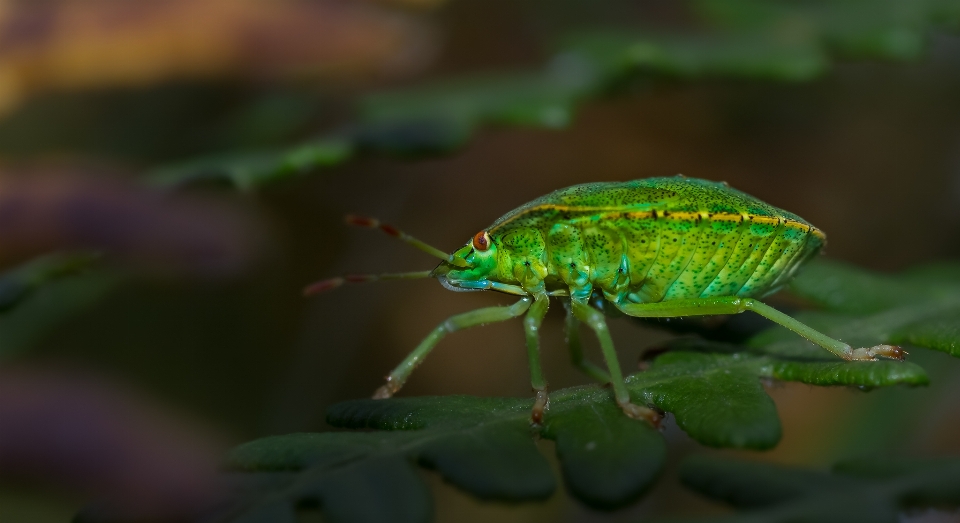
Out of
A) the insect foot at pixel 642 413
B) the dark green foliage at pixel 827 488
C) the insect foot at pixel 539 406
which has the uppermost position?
the insect foot at pixel 539 406

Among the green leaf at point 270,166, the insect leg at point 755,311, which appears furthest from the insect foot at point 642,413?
the green leaf at point 270,166

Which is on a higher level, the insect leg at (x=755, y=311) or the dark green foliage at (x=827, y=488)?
the insect leg at (x=755, y=311)

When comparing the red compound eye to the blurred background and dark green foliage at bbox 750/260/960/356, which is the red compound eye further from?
dark green foliage at bbox 750/260/960/356

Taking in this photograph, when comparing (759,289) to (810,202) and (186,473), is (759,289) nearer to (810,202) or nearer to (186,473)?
(186,473)

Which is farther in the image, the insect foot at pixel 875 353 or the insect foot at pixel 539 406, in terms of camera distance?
the insect foot at pixel 875 353

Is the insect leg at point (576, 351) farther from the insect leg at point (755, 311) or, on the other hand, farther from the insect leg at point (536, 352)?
the insect leg at point (755, 311)

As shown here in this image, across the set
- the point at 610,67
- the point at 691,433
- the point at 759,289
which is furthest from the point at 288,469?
the point at 610,67

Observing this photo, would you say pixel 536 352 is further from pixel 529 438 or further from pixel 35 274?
pixel 35 274
